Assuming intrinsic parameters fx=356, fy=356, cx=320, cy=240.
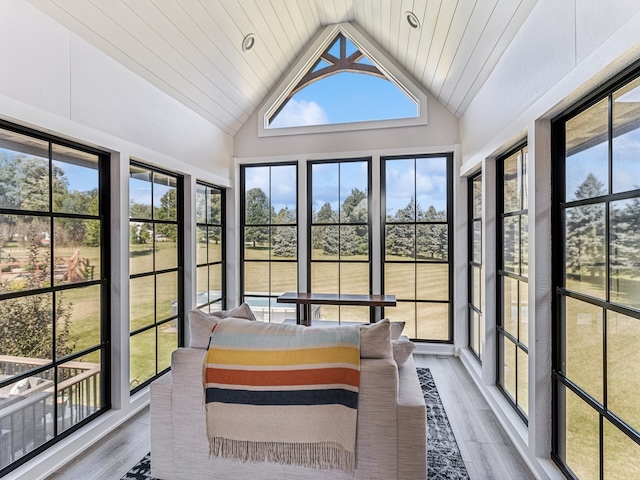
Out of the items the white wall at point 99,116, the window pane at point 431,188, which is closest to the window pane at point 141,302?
the white wall at point 99,116

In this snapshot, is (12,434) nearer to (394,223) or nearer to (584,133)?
(584,133)

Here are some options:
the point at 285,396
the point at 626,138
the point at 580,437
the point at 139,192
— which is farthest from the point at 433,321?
the point at 139,192

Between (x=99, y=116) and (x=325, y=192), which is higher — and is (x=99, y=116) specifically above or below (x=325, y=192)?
above

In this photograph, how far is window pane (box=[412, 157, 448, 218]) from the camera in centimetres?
414

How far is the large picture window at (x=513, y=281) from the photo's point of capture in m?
2.39

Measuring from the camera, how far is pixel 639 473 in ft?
4.41

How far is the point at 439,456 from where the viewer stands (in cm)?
221

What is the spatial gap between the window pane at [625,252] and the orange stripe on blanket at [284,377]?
3.81 ft

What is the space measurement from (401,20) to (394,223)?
2.07 metres

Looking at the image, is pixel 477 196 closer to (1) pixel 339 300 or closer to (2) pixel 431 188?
(2) pixel 431 188

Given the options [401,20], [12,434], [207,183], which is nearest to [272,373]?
[12,434]

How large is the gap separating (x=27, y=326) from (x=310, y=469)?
1.76 m

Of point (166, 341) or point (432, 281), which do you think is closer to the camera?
point (166, 341)

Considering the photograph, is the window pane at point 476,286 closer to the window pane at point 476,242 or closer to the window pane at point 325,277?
the window pane at point 476,242
